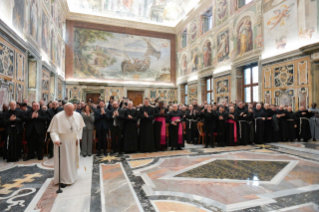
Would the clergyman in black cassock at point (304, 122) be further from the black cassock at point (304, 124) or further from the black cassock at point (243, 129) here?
the black cassock at point (243, 129)

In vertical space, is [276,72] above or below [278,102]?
above

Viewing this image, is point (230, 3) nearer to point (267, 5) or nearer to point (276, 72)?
point (267, 5)

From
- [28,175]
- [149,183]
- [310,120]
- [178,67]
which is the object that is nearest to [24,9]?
[28,175]

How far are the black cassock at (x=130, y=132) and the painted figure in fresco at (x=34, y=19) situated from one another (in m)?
6.09

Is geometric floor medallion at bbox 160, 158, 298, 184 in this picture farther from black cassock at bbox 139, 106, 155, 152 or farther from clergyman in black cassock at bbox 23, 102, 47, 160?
clergyman in black cassock at bbox 23, 102, 47, 160

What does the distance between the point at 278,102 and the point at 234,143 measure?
4.05 m

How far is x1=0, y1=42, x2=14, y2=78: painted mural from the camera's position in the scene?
5828 mm

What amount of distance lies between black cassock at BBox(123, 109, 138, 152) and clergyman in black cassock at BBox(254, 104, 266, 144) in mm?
5254

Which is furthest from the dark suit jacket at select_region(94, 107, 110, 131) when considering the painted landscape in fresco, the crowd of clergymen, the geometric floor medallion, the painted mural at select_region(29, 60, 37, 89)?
the painted landscape in fresco

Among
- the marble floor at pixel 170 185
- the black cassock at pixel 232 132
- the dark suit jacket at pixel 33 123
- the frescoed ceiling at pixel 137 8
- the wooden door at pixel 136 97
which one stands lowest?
the marble floor at pixel 170 185

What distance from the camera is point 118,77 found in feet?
61.3

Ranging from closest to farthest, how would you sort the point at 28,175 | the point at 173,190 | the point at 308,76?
the point at 173,190 → the point at 28,175 → the point at 308,76

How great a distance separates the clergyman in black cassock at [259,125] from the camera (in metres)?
7.98

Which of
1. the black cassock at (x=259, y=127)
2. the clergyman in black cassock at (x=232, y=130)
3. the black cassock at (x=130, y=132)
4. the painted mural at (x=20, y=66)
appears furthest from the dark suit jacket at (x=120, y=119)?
the black cassock at (x=259, y=127)
